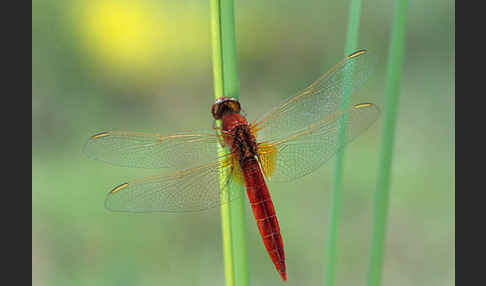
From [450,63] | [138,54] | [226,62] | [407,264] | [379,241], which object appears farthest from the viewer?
[450,63]

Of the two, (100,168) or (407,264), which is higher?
(100,168)

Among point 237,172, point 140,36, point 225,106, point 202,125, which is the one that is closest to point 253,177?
point 237,172

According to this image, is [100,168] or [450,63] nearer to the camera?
[100,168]

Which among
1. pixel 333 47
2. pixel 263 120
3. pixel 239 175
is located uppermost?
pixel 333 47

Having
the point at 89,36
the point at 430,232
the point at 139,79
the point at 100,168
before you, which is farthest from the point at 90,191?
the point at 430,232

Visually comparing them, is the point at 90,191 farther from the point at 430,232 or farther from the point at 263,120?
the point at 430,232

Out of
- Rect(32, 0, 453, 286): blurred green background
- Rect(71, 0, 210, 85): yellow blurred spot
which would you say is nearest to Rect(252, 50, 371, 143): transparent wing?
Rect(32, 0, 453, 286): blurred green background
